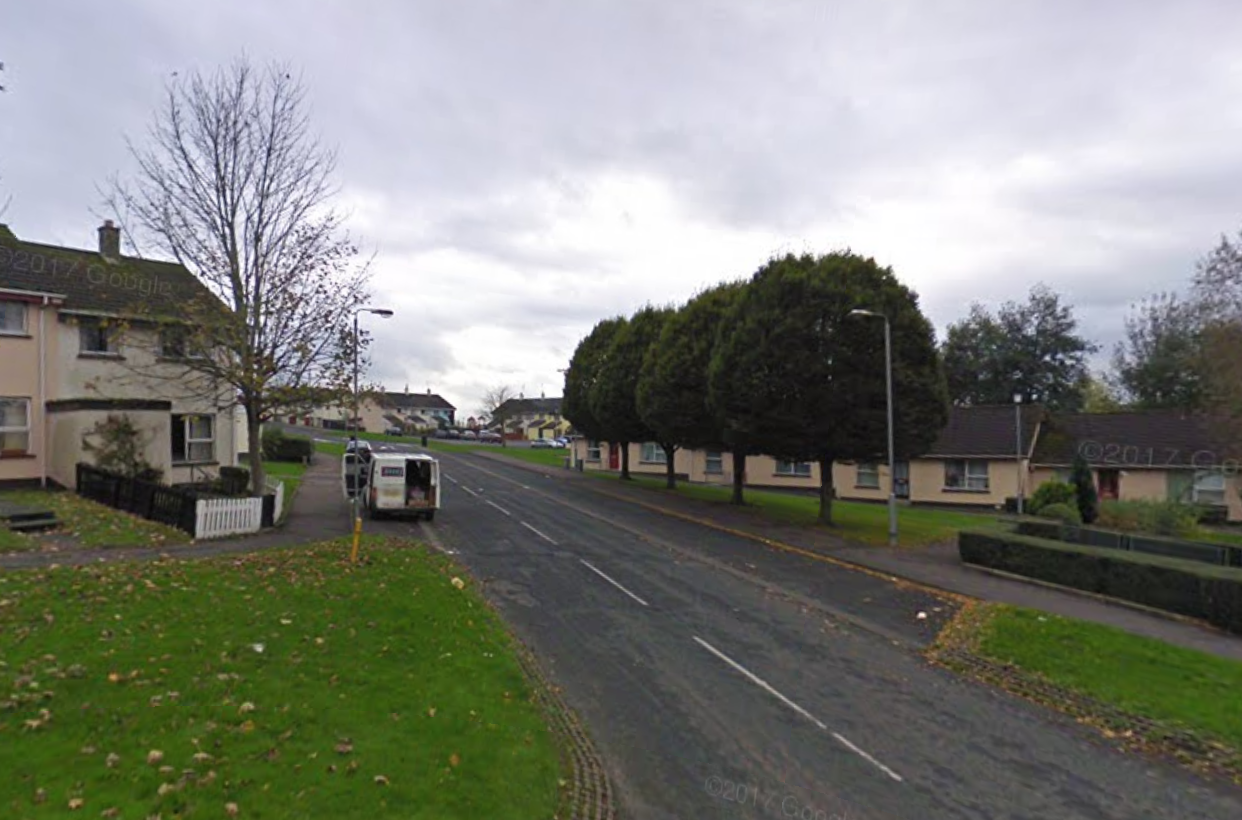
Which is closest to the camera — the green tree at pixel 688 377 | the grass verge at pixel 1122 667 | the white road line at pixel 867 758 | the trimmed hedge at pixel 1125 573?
the white road line at pixel 867 758

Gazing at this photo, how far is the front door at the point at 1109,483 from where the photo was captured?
126ft

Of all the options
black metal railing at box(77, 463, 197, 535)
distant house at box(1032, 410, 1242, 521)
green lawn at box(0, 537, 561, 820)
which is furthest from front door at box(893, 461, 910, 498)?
black metal railing at box(77, 463, 197, 535)

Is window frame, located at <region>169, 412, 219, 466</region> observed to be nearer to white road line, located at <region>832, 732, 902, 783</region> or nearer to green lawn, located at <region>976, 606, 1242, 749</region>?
white road line, located at <region>832, 732, 902, 783</region>

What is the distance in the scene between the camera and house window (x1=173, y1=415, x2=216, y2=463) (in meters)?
25.7

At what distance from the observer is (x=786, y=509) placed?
3158 centimetres

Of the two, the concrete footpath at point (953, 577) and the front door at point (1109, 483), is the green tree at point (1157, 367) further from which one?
the concrete footpath at point (953, 577)

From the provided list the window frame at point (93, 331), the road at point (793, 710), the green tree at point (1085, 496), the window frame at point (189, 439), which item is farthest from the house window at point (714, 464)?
the window frame at point (93, 331)

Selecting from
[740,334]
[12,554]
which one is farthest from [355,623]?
[740,334]

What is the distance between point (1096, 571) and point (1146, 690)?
698 centimetres

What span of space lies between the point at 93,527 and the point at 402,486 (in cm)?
883

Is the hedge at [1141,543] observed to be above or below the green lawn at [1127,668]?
above

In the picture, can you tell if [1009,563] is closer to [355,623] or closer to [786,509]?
[786,509]

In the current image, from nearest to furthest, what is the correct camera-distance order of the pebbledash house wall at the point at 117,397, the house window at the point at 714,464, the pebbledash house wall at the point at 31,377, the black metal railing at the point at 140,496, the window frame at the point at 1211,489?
1. the black metal railing at the point at 140,496
2. the pebbledash house wall at the point at 117,397
3. the pebbledash house wall at the point at 31,377
4. the window frame at the point at 1211,489
5. the house window at the point at 714,464

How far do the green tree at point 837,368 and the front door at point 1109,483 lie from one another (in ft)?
72.6
